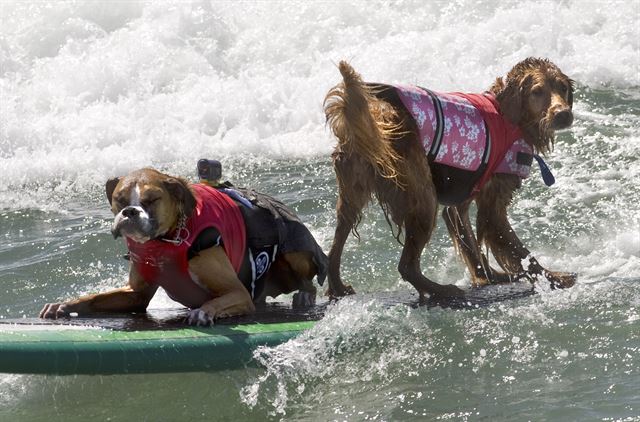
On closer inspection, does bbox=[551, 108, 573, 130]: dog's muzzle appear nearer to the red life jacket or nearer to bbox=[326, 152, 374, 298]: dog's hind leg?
the red life jacket

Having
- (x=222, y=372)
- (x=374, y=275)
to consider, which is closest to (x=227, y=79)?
(x=374, y=275)

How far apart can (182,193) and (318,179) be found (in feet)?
15.4

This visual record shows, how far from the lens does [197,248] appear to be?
18.1ft

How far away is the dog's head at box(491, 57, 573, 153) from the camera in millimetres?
6629

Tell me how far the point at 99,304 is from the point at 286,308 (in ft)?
3.55

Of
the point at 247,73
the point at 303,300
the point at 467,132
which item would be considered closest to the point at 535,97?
the point at 467,132

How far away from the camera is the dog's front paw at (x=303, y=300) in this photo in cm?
623

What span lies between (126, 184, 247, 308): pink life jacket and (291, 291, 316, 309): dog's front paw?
0.51 meters

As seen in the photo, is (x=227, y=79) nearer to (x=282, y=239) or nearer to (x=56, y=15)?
(x=56, y=15)

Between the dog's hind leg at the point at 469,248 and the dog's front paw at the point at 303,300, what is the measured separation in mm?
1307

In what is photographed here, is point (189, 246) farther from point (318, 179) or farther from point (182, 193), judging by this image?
point (318, 179)

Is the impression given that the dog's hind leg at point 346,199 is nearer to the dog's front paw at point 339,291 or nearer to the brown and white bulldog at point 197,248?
the dog's front paw at point 339,291

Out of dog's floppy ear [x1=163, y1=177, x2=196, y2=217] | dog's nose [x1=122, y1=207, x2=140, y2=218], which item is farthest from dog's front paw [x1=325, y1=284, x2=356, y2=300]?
dog's nose [x1=122, y1=207, x2=140, y2=218]

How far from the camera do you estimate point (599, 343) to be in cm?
551
